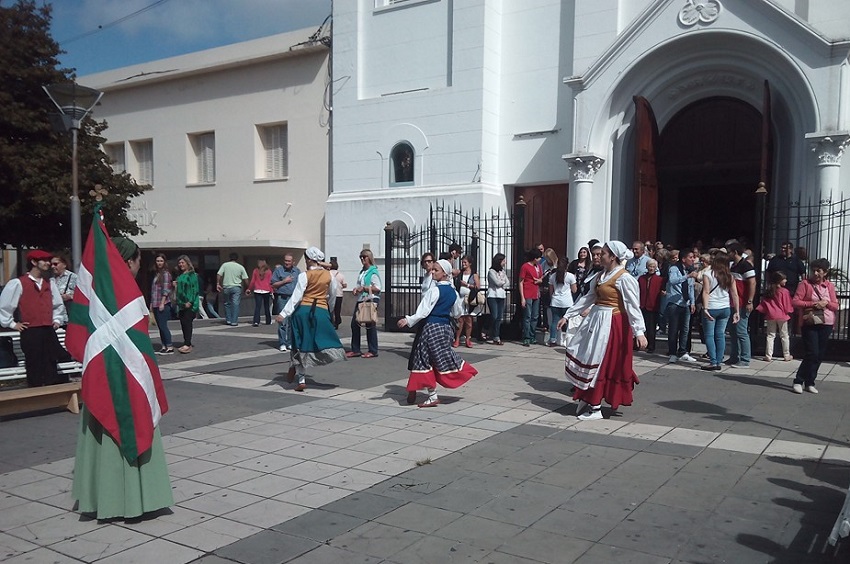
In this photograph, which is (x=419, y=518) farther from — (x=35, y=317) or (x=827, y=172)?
(x=827, y=172)

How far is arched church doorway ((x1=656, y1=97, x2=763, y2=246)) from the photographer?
15.4m

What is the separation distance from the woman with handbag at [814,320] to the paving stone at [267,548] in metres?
6.65

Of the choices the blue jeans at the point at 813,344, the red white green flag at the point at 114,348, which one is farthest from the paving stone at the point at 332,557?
the blue jeans at the point at 813,344

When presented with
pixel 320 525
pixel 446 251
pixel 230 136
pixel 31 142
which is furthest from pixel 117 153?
pixel 320 525

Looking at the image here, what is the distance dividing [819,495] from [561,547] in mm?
2138

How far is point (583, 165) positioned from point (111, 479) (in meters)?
12.9

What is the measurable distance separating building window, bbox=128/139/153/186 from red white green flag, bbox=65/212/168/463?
21890 millimetres

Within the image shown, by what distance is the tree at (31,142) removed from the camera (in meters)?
15.4

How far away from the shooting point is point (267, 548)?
4020mm

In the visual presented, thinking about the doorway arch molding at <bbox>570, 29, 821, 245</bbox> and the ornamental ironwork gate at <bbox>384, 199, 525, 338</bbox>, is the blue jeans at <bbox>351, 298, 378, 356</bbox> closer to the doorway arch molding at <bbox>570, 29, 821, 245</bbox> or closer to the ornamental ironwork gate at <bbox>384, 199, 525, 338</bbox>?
the ornamental ironwork gate at <bbox>384, 199, 525, 338</bbox>

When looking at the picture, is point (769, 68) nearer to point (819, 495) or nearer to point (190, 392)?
point (819, 495)

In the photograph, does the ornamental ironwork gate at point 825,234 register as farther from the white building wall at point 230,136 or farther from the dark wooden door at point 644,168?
the white building wall at point 230,136

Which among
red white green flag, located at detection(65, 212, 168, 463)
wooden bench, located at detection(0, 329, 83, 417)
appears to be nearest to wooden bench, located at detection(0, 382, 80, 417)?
wooden bench, located at detection(0, 329, 83, 417)

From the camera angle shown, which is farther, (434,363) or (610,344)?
(434,363)
